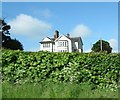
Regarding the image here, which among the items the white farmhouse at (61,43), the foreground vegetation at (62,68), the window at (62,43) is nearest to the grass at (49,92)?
the foreground vegetation at (62,68)

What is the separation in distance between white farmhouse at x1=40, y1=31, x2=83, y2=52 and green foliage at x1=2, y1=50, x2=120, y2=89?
6310cm

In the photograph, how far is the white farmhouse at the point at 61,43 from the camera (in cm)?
7901

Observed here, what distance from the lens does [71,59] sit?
42.5 feet

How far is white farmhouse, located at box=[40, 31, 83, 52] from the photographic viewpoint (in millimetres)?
79006

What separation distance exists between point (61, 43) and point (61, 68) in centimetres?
6613

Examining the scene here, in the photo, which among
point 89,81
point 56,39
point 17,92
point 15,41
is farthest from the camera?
point 56,39

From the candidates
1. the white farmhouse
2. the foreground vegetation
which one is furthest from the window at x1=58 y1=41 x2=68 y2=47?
the foreground vegetation

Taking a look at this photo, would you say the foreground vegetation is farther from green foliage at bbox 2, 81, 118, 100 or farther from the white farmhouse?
the white farmhouse

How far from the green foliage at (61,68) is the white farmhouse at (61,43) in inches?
2484

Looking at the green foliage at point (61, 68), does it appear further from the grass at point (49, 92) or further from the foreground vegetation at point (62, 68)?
the grass at point (49, 92)

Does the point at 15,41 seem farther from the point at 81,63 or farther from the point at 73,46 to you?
the point at 81,63

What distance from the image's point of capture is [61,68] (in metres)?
12.9

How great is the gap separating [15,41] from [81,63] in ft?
134

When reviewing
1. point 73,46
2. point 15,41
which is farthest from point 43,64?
point 73,46
